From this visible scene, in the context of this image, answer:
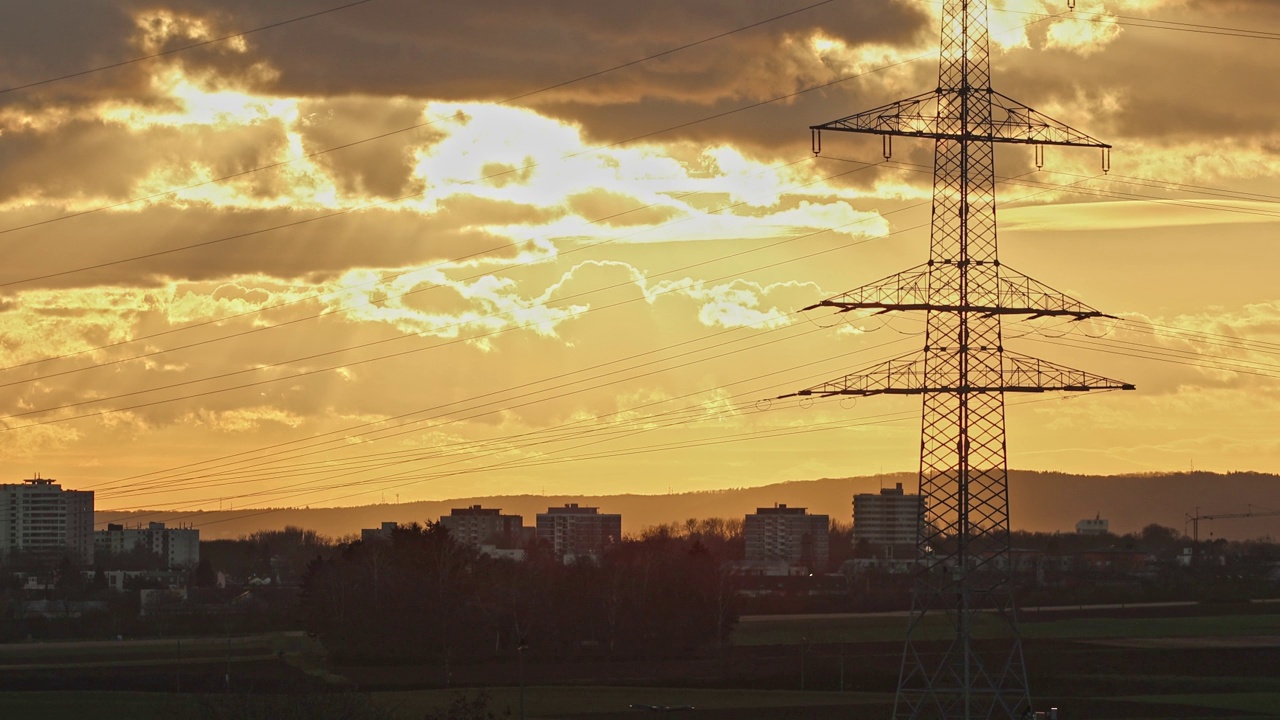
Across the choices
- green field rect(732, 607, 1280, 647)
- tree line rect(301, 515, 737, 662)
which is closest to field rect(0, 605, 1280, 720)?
green field rect(732, 607, 1280, 647)

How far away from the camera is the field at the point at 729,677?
97438mm

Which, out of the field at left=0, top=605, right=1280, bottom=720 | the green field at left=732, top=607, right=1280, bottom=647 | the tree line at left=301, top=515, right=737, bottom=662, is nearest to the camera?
the field at left=0, top=605, right=1280, bottom=720

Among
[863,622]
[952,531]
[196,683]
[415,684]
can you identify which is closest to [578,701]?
[415,684]

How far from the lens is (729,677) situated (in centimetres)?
11769

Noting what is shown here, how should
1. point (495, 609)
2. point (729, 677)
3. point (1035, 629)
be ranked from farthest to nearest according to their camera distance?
point (1035, 629), point (495, 609), point (729, 677)

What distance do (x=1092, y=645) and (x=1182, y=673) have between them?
741 inches

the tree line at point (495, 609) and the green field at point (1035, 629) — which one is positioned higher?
the tree line at point (495, 609)

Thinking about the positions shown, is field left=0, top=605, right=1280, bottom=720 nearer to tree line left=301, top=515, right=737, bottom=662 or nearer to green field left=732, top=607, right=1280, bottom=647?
green field left=732, top=607, right=1280, bottom=647

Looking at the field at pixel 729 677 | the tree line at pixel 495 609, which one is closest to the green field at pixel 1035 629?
the field at pixel 729 677

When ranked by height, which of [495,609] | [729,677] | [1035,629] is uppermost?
[495,609]

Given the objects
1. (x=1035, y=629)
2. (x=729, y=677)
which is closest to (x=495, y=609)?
(x=729, y=677)

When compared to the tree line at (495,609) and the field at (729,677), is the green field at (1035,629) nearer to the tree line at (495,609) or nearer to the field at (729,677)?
the field at (729,677)

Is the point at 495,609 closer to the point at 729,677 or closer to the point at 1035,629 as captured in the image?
the point at 729,677

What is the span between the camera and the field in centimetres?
9744
